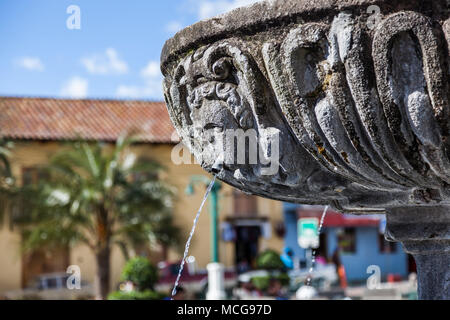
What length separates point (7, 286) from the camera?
21234 mm

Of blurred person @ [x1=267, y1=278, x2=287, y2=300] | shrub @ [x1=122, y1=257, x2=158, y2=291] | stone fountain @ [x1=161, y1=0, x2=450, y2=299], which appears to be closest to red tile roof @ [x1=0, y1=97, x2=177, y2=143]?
blurred person @ [x1=267, y1=278, x2=287, y2=300]

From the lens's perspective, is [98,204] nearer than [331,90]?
No

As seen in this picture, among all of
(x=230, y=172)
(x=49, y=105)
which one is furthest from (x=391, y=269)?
(x=230, y=172)

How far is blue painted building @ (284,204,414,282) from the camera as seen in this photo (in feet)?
87.5

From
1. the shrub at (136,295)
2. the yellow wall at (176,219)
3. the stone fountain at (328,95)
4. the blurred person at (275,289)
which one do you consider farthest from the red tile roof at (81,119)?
the stone fountain at (328,95)

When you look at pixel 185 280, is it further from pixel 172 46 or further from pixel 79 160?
pixel 172 46

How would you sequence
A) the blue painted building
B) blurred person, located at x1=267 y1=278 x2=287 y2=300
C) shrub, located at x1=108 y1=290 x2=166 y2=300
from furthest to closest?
1. the blue painted building
2. blurred person, located at x1=267 y1=278 x2=287 y2=300
3. shrub, located at x1=108 y1=290 x2=166 y2=300

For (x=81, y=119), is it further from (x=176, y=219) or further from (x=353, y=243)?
(x=353, y=243)

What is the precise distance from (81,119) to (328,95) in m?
21.8

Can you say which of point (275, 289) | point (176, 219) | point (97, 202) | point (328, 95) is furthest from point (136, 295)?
point (176, 219)

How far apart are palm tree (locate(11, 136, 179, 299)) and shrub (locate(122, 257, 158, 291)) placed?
5442 mm

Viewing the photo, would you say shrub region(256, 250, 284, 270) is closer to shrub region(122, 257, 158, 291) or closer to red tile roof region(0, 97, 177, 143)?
shrub region(122, 257, 158, 291)

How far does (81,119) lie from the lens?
2328 centimetres

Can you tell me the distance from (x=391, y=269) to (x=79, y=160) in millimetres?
16433
